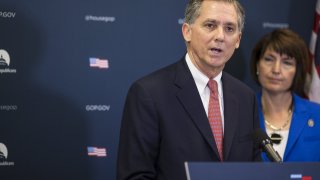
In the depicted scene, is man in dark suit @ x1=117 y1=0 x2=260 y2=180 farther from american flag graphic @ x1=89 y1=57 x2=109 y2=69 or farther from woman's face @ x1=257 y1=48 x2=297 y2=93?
american flag graphic @ x1=89 y1=57 x2=109 y2=69

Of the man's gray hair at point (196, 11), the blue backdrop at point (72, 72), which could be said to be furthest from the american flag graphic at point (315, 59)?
the man's gray hair at point (196, 11)

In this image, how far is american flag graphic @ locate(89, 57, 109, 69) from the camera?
3.26 meters

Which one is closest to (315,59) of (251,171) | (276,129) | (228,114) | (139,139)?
(276,129)

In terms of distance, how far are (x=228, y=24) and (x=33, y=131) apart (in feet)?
5.45

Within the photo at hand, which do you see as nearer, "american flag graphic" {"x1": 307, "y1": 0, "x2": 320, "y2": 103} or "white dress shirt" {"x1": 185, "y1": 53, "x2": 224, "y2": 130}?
"white dress shirt" {"x1": 185, "y1": 53, "x2": 224, "y2": 130}

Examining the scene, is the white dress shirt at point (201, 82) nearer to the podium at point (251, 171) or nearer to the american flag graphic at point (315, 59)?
the podium at point (251, 171)

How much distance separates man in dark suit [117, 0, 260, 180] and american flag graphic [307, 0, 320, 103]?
158 cm

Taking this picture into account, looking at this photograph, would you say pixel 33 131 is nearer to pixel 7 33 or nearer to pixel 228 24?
pixel 7 33

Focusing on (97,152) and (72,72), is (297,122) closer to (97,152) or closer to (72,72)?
(97,152)

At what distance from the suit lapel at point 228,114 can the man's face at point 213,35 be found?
13cm

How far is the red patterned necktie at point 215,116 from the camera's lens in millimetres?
2027

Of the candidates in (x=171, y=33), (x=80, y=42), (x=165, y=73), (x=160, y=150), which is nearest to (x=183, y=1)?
(x=171, y=33)

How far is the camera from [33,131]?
3.12 m

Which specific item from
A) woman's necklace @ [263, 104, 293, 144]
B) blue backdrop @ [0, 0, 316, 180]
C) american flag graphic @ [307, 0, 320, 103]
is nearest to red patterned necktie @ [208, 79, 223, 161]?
woman's necklace @ [263, 104, 293, 144]
